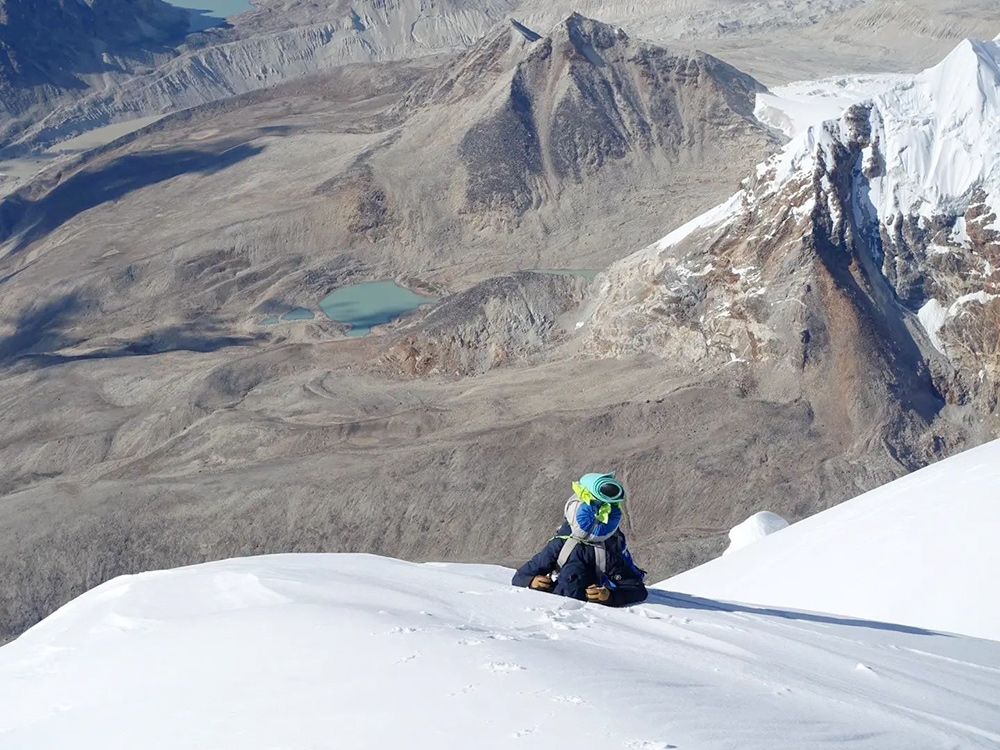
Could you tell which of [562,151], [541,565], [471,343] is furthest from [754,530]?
[562,151]

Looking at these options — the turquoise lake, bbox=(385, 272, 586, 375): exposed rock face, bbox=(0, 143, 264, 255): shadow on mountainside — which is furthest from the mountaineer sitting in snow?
bbox=(0, 143, 264, 255): shadow on mountainside

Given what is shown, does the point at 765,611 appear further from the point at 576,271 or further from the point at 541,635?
the point at 576,271

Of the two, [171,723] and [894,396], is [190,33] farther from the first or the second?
[171,723]

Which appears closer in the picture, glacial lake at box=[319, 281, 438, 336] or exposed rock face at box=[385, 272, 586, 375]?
exposed rock face at box=[385, 272, 586, 375]

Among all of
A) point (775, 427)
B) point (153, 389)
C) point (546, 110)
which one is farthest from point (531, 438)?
point (546, 110)

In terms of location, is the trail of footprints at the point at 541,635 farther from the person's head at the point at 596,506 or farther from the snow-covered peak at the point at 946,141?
the snow-covered peak at the point at 946,141

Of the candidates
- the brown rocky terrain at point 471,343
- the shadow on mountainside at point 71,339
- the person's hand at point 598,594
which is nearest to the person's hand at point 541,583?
Result: the person's hand at point 598,594

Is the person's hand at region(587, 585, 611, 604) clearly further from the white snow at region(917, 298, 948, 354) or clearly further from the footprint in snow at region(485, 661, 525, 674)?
the white snow at region(917, 298, 948, 354)
